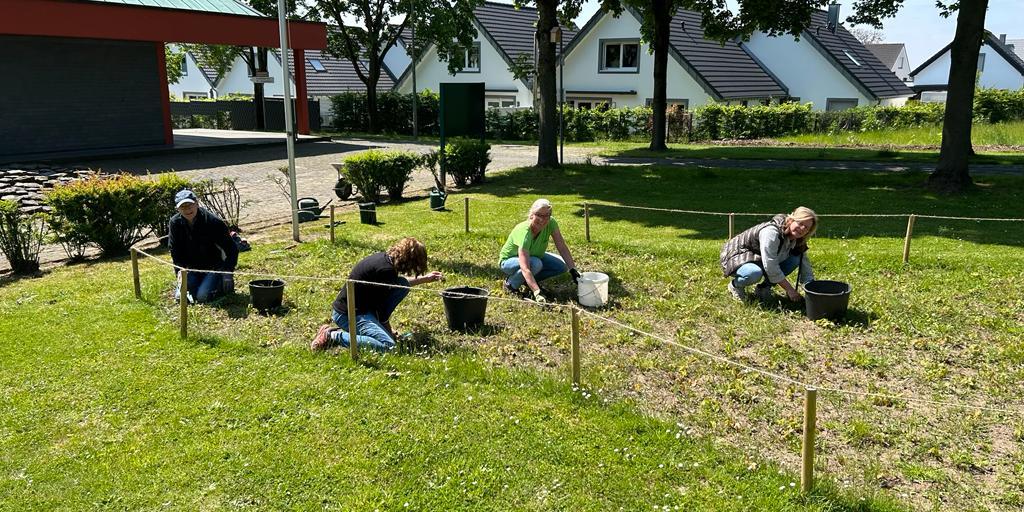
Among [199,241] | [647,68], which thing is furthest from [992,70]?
[199,241]

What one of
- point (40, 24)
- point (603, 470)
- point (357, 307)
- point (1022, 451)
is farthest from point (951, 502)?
point (40, 24)

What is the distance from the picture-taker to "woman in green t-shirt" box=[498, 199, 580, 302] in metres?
8.35

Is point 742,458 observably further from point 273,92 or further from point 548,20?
point 273,92

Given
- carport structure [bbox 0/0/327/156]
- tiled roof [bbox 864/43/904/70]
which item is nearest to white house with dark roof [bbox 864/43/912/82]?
tiled roof [bbox 864/43/904/70]

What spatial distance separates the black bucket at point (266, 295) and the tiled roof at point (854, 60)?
3525 centimetres

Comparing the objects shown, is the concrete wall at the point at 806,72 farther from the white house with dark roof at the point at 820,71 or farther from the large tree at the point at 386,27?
the large tree at the point at 386,27

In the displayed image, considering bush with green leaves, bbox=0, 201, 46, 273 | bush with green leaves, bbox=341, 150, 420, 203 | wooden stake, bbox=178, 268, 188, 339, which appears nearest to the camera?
wooden stake, bbox=178, 268, 188, 339

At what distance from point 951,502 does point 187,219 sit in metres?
7.79

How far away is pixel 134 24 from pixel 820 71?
109ft

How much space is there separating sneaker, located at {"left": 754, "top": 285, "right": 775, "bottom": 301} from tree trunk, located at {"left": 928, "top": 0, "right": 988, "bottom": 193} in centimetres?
967

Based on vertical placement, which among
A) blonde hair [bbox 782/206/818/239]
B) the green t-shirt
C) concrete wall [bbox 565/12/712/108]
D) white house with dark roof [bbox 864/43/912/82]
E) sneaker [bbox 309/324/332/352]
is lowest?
sneaker [bbox 309/324/332/352]

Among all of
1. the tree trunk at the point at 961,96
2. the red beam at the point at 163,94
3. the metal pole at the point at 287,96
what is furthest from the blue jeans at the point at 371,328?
the red beam at the point at 163,94

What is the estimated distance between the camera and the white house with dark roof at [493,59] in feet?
141

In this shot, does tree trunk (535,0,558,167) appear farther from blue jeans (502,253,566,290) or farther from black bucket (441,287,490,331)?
black bucket (441,287,490,331)
